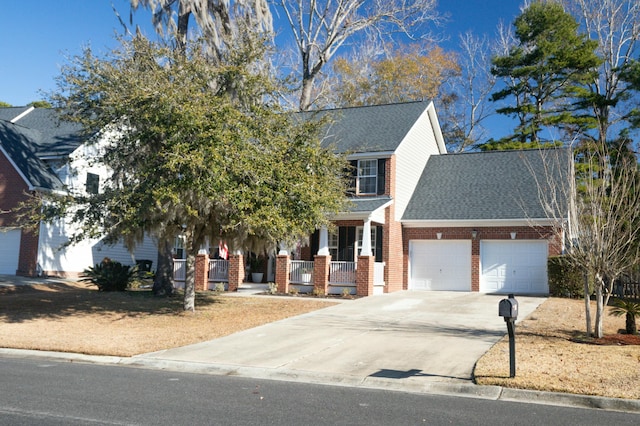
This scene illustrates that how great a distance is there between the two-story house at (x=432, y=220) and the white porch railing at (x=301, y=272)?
1180 millimetres

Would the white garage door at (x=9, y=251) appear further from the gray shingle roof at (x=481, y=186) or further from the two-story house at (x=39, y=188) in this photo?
the gray shingle roof at (x=481, y=186)

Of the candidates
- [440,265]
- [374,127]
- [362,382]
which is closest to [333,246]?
[440,265]

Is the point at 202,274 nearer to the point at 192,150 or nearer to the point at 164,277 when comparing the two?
the point at 164,277

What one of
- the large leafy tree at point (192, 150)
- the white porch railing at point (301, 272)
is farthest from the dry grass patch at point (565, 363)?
the white porch railing at point (301, 272)

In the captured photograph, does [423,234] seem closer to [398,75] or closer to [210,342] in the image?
[210,342]

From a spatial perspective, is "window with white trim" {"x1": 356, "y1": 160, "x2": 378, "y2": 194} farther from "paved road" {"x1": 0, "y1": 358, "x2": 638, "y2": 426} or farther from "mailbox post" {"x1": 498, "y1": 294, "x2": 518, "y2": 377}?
"paved road" {"x1": 0, "y1": 358, "x2": 638, "y2": 426}

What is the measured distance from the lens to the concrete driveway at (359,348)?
9753mm

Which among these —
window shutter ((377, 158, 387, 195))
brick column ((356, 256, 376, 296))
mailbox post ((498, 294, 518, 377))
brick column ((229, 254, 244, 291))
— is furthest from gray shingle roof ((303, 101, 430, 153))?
mailbox post ((498, 294, 518, 377))

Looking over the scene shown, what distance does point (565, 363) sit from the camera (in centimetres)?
977

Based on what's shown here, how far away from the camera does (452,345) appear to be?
11875 mm

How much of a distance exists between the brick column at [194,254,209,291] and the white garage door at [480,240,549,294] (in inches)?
445

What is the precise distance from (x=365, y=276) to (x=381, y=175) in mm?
4766

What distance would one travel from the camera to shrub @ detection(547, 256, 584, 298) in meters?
21.2

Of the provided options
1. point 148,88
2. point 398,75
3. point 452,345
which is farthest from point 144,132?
point 398,75
